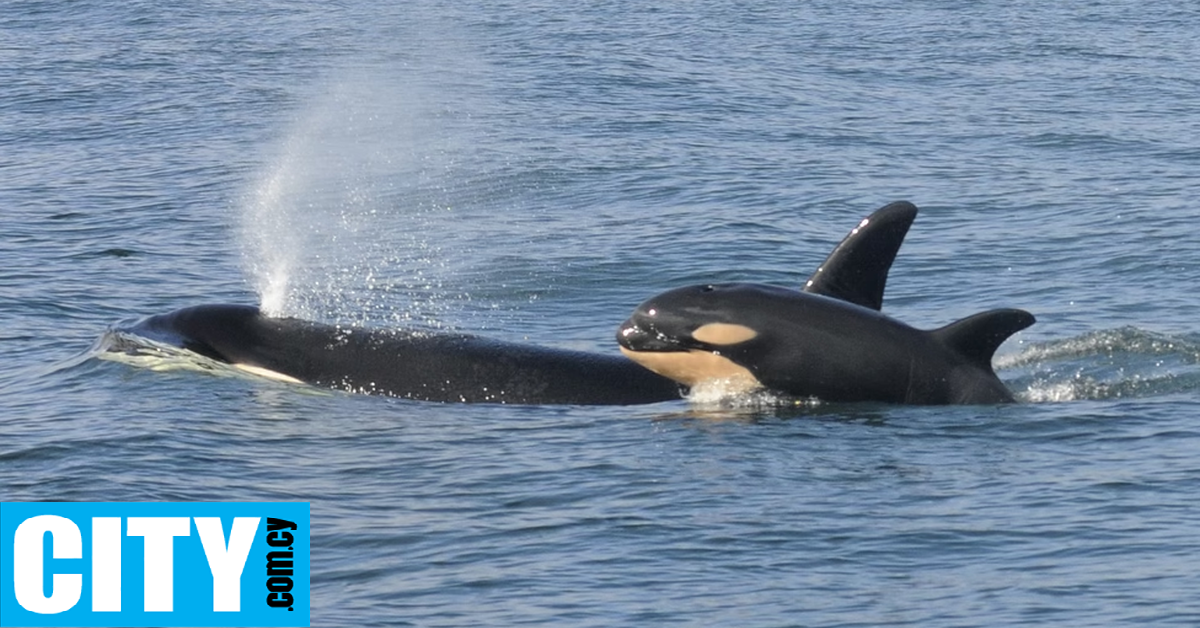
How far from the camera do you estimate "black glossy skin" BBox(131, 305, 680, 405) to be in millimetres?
17375

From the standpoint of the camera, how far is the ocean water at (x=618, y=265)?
42.8ft

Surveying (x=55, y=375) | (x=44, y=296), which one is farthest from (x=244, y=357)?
(x=44, y=296)

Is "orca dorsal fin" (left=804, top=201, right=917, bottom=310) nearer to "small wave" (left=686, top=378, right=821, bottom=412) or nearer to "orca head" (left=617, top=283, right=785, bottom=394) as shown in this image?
"orca head" (left=617, top=283, right=785, bottom=394)

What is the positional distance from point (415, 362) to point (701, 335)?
257cm

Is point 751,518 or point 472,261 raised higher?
point 751,518

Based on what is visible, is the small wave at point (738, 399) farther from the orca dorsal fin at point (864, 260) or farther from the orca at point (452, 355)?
the orca dorsal fin at point (864, 260)

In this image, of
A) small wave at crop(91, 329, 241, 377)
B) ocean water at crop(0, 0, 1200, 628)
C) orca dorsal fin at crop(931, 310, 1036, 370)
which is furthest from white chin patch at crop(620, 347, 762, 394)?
small wave at crop(91, 329, 241, 377)

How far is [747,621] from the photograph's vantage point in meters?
11.9

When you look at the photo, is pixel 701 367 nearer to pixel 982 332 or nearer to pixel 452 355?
pixel 982 332

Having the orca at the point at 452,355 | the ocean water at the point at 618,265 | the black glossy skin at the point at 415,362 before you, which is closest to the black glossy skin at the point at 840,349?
the ocean water at the point at 618,265

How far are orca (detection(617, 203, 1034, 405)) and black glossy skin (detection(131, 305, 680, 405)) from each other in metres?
0.62

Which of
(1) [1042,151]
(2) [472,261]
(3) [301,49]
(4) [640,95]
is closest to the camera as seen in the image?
Answer: (2) [472,261]

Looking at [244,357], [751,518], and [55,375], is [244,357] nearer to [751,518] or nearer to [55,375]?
[55,375]

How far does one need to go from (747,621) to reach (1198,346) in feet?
27.3
